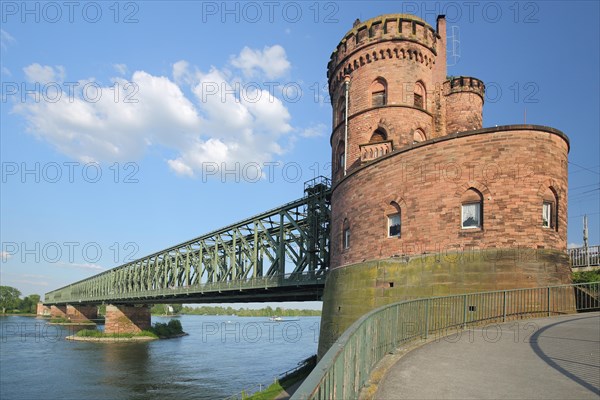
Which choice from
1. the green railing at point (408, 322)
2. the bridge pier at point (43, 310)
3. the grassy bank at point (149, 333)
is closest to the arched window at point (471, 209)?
the green railing at point (408, 322)

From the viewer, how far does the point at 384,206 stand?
17797 millimetres

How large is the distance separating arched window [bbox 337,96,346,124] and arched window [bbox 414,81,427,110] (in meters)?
4.45

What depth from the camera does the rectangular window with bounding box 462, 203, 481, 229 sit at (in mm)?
15359

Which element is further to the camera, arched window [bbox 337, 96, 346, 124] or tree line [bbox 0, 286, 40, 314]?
tree line [bbox 0, 286, 40, 314]

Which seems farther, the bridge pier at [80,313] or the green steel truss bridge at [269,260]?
the bridge pier at [80,313]

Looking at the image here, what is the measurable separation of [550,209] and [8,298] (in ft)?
619

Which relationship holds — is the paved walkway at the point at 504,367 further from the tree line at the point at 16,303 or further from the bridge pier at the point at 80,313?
the tree line at the point at 16,303

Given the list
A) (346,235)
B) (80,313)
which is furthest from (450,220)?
(80,313)

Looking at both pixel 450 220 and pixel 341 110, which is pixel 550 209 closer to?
pixel 450 220

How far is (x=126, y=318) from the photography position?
70562mm

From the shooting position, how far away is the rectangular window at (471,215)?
50.4 ft

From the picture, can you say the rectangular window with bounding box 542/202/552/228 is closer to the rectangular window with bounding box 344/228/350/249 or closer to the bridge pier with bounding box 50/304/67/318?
the rectangular window with bounding box 344/228/350/249

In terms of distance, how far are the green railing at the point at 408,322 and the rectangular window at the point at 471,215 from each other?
255 centimetres

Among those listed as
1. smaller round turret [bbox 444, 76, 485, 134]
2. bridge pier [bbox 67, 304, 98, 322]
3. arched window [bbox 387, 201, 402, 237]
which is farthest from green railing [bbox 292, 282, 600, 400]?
bridge pier [bbox 67, 304, 98, 322]
